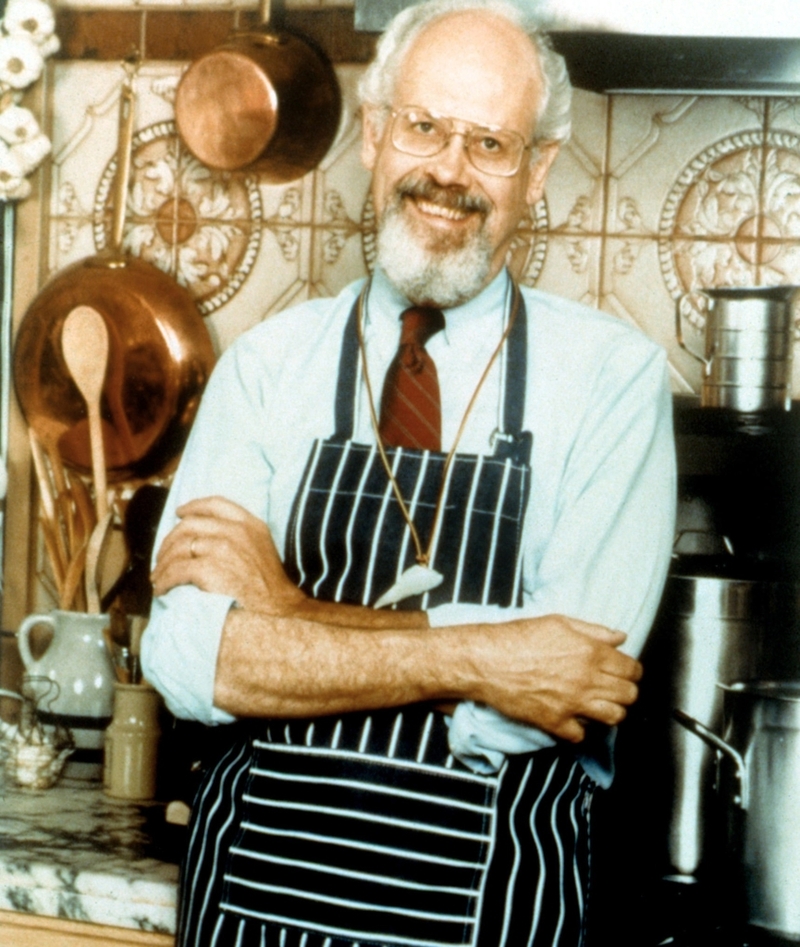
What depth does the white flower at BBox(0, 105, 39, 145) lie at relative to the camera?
6.50 ft

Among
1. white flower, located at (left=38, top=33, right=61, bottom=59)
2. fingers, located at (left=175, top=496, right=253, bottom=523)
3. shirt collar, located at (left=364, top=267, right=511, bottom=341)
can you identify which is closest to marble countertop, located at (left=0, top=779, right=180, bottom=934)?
fingers, located at (left=175, top=496, right=253, bottom=523)

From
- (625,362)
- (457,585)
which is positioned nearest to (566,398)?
(625,362)

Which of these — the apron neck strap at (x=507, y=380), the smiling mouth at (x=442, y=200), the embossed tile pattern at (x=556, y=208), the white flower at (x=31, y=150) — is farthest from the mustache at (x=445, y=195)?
the white flower at (x=31, y=150)

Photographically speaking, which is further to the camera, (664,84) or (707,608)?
(664,84)

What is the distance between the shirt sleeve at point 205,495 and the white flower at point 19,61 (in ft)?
2.57

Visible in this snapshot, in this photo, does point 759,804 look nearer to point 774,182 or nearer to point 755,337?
point 755,337

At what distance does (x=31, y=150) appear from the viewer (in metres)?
1.99

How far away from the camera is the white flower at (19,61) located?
196 centimetres

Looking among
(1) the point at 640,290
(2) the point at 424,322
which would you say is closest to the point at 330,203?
(1) the point at 640,290

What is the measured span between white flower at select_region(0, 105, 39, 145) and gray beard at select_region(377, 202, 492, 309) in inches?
32.4

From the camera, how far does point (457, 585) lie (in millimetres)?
1310

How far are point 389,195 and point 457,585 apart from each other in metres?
0.40

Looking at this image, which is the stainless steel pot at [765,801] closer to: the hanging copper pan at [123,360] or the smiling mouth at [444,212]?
the smiling mouth at [444,212]

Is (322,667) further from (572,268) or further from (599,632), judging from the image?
(572,268)
